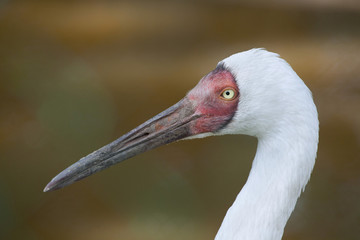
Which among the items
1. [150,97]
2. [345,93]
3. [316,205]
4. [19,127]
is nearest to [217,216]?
[316,205]

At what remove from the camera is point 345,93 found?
7.77 ft

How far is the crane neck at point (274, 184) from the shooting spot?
1.47 m

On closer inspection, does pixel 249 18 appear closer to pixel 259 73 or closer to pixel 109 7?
pixel 109 7

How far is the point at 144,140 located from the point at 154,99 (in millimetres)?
848

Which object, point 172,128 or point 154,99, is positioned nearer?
point 172,128

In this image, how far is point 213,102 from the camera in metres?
1.56

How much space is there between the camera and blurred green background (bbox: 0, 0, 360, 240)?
234 cm

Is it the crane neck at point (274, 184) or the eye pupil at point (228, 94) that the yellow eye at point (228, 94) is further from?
the crane neck at point (274, 184)

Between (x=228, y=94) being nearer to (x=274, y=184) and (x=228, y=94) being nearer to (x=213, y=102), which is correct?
(x=213, y=102)

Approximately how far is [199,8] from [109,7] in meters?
0.38

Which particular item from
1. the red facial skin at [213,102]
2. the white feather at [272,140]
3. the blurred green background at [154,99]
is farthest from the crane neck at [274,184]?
the blurred green background at [154,99]

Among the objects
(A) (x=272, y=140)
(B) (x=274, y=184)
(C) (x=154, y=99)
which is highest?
(C) (x=154, y=99)

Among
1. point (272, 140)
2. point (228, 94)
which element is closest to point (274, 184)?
point (272, 140)

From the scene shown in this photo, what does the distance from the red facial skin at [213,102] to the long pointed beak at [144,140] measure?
19 millimetres
